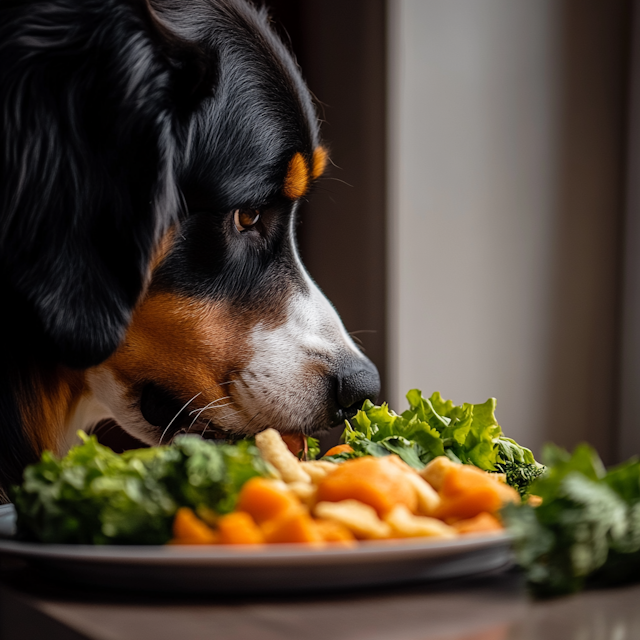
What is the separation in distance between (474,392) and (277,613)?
260 centimetres

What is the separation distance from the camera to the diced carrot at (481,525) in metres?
0.53

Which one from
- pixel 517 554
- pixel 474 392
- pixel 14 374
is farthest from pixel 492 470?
pixel 474 392

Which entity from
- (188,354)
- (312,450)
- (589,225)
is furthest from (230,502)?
(589,225)

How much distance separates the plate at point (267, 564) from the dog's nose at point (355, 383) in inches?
33.1

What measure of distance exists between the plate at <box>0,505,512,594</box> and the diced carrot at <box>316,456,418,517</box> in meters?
0.05

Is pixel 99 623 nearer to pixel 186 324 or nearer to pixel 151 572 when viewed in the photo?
pixel 151 572

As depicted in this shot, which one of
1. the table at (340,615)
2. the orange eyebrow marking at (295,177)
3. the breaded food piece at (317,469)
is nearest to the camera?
the table at (340,615)

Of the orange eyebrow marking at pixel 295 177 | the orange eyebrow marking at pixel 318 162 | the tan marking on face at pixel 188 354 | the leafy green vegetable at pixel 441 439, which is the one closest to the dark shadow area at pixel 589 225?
the orange eyebrow marking at pixel 318 162

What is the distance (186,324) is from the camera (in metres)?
1.26

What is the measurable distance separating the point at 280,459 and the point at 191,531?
0.48ft

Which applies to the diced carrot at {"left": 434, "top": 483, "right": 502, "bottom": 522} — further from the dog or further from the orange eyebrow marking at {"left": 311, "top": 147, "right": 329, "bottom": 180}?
the orange eyebrow marking at {"left": 311, "top": 147, "right": 329, "bottom": 180}

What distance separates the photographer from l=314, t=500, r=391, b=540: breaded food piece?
52 cm

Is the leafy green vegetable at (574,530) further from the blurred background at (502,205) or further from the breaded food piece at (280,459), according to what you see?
the blurred background at (502,205)

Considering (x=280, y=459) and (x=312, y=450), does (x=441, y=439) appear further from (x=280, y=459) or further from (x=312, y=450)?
(x=280, y=459)
